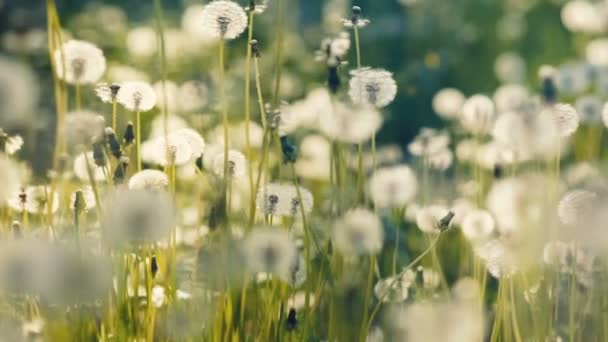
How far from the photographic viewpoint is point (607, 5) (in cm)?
325

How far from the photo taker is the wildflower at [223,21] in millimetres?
1294

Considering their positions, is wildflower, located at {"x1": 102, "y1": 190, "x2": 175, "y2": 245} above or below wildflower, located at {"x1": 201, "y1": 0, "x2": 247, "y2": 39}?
below

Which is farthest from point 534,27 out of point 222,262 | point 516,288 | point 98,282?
point 98,282

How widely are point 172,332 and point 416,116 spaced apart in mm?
2717

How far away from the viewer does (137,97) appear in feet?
4.41

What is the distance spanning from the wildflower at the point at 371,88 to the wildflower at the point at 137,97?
302 mm

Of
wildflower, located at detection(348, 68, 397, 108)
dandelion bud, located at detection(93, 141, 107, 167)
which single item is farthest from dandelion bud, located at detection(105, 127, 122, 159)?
wildflower, located at detection(348, 68, 397, 108)

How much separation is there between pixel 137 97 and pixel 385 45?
A: 3.23m

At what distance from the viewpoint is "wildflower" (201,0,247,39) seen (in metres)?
1.29

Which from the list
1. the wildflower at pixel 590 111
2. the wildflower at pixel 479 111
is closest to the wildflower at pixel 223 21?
the wildflower at pixel 479 111

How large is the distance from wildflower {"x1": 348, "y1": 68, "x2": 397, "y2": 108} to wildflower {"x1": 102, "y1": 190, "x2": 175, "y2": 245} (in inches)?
19.1

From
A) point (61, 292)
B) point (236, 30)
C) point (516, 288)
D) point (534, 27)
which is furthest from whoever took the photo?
point (534, 27)

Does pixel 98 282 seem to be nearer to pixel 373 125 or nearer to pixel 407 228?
pixel 373 125

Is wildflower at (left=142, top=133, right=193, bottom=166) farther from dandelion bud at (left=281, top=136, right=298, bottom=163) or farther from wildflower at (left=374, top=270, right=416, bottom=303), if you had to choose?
wildflower at (left=374, top=270, right=416, bottom=303)
